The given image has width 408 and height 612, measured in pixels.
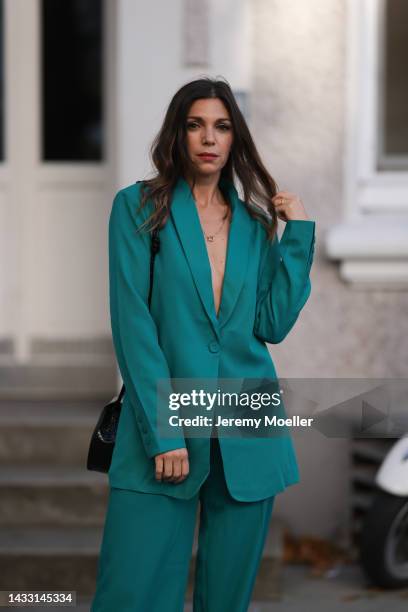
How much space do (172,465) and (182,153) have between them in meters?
0.82

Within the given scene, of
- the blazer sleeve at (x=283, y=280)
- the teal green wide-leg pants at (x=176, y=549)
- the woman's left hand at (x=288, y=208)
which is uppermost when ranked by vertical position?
the woman's left hand at (x=288, y=208)

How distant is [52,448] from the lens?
517 centimetres

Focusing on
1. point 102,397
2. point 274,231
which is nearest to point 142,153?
point 102,397

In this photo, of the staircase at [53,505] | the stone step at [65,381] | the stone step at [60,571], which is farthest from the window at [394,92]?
the stone step at [60,571]

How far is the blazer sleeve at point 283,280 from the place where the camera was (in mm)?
2787

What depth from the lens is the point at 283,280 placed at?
9.21 ft

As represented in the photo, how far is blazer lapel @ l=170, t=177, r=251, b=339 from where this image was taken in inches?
105

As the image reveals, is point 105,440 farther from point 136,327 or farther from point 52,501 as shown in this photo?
point 52,501

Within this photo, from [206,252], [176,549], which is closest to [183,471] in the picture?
[176,549]

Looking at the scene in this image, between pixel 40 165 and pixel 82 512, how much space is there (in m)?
2.06

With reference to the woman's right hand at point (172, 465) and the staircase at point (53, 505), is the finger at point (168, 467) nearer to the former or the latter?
the woman's right hand at point (172, 465)

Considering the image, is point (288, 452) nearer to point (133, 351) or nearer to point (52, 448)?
point (133, 351)

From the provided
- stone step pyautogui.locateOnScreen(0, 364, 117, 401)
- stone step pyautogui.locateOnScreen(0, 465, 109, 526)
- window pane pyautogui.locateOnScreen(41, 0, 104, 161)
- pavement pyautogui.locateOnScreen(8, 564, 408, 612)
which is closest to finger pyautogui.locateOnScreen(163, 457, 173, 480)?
pavement pyautogui.locateOnScreen(8, 564, 408, 612)

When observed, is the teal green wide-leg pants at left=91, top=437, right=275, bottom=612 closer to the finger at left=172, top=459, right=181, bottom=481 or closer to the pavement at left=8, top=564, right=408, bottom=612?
the finger at left=172, top=459, right=181, bottom=481
